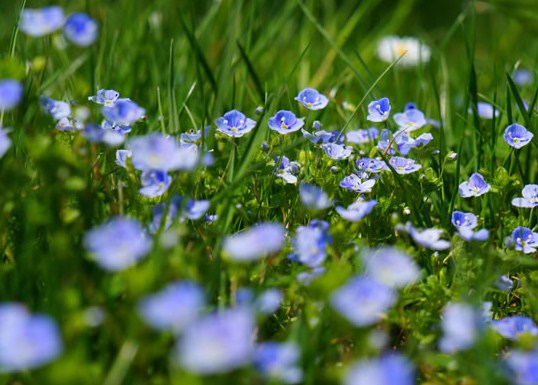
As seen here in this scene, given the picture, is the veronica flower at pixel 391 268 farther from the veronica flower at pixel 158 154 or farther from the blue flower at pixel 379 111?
the blue flower at pixel 379 111

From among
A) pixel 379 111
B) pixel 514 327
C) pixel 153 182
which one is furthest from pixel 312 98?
pixel 514 327

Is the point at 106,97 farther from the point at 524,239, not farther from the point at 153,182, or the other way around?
the point at 524,239

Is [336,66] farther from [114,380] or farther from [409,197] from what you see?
[114,380]

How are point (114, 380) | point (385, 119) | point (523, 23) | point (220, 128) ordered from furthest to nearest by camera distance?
point (523, 23) < point (385, 119) < point (220, 128) < point (114, 380)

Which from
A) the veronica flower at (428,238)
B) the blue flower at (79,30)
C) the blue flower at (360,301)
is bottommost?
the blue flower at (79,30)

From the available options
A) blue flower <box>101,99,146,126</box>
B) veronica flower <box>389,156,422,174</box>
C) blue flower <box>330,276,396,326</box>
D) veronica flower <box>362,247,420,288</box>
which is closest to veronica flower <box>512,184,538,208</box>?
veronica flower <box>389,156,422,174</box>

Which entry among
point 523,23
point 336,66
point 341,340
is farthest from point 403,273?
point 523,23

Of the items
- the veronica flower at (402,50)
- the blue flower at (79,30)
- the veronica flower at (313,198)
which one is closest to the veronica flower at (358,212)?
the veronica flower at (313,198)
